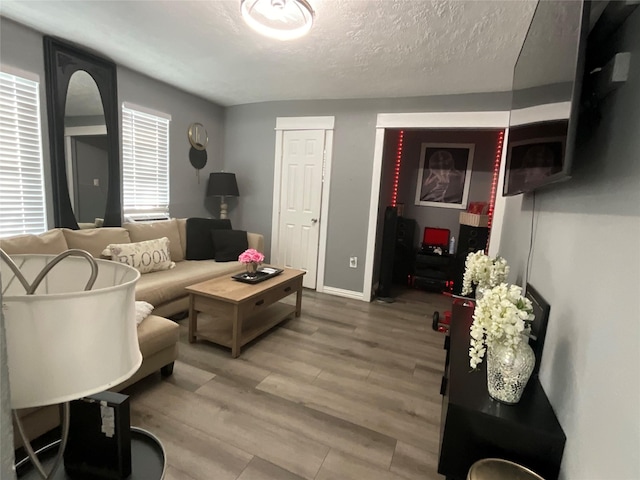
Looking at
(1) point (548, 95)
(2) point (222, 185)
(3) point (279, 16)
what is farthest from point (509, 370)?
(2) point (222, 185)

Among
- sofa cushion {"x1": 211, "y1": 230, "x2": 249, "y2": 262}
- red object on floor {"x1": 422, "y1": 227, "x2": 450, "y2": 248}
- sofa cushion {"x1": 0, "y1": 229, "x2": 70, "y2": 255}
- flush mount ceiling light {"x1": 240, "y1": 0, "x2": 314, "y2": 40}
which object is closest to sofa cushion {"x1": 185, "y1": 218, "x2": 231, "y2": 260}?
sofa cushion {"x1": 211, "y1": 230, "x2": 249, "y2": 262}

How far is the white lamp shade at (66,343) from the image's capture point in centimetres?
53

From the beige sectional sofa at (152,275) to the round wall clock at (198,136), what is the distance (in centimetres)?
117

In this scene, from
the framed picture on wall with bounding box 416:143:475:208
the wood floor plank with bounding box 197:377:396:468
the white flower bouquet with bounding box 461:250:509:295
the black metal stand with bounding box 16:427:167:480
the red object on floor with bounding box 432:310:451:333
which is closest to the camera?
the black metal stand with bounding box 16:427:167:480

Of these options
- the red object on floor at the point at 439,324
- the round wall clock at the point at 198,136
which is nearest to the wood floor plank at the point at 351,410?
the red object on floor at the point at 439,324

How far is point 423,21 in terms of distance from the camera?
6.93 ft

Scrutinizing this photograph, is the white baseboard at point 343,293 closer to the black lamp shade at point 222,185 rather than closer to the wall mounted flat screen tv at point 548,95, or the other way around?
the black lamp shade at point 222,185

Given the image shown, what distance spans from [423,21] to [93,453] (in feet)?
9.11

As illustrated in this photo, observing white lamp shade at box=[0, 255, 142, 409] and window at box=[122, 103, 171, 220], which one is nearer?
white lamp shade at box=[0, 255, 142, 409]

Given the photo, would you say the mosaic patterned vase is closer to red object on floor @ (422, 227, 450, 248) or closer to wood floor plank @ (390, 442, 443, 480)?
wood floor plank @ (390, 442, 443, 480)

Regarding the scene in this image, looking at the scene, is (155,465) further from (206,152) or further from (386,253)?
(206,152)

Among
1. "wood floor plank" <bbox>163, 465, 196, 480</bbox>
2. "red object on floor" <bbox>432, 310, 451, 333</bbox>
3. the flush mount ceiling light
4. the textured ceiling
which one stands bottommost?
"wood floor plank" <bbox>163, 465, 196, 480</bbox>

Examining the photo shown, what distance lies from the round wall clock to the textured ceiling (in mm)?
692

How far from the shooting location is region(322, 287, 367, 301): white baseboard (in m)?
4.06
